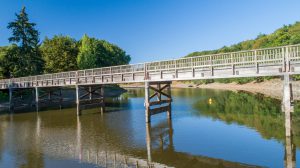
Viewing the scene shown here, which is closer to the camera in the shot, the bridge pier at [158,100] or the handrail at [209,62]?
the handrail at [209,62]

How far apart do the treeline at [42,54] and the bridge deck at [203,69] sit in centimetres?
1582

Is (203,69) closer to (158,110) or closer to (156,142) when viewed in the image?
(158,110)

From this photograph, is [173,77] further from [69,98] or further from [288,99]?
[69,98]

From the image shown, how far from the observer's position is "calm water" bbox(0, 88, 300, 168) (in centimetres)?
1392

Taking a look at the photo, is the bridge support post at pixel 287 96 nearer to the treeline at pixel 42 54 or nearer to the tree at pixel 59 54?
the treeline at pixel 42 54

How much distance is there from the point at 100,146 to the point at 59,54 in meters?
53.1

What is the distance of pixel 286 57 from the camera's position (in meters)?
15.9

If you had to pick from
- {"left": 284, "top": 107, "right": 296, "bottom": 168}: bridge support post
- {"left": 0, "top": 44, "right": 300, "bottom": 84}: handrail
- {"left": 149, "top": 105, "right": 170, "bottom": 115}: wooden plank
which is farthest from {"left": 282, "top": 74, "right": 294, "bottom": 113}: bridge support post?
{"left": 149, "top": 105, "right": 170, "bottom": 115}: wooden plank

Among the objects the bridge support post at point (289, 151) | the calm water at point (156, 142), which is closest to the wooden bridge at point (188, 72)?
the bridge support post at point (289, 151)

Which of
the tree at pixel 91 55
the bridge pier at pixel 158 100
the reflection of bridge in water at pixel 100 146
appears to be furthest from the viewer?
the tree at pixel 91 55

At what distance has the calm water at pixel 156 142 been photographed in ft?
45.7

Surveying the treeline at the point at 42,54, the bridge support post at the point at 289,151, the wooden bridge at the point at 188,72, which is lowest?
the bridge support post at the point at 289,151

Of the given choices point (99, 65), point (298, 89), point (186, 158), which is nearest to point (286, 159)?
point (186, 158)

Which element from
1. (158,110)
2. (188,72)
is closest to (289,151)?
(188,72)
